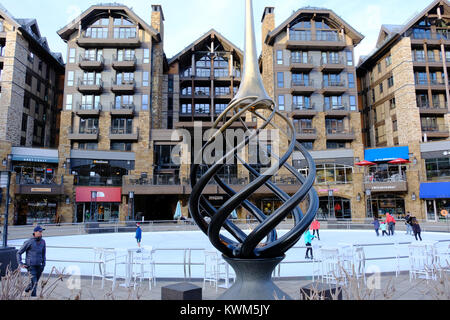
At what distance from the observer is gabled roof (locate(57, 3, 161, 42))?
128ft

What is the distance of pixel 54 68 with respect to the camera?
147ft

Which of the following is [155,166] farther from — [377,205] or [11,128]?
[377,205]

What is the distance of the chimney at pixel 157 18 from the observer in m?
41.8

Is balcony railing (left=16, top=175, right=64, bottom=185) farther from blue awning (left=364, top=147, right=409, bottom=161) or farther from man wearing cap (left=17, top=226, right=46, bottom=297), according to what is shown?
blue awning (left=364, top=147, right=409, bottom=161)

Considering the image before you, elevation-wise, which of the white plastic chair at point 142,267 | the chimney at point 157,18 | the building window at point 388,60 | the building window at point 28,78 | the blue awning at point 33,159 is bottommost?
the white plastic chair at point 142,267

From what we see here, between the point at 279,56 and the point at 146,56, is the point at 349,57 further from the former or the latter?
the point at 146,56

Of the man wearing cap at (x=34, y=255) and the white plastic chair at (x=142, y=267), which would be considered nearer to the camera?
the man wearing cap at (x=34, y=255)

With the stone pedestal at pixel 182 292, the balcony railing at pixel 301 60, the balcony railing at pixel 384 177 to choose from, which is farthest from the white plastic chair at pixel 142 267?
the balcony railing at pixel 301 60

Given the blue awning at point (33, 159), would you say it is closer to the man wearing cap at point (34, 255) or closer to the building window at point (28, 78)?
the building window at point (28, 78)

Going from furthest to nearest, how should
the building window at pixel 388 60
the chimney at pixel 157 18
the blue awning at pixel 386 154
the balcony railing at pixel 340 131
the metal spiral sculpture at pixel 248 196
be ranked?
the chimney at pixel 157 18, the building window at pixel 388 60, the balcony railing at pixel 340 131, the blue awning at pixel 386 154, the metal spiral sculpture at pixel 248 196

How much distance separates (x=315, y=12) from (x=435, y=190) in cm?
2686

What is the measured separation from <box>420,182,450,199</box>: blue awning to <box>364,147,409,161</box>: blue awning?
12.3 ft

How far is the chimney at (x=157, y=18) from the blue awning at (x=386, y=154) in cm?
3185
